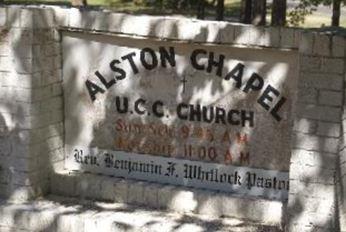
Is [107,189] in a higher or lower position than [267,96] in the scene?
lower

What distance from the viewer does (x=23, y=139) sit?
655cm

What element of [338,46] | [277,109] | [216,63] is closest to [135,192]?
[216,63]

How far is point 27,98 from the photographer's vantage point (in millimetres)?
6484

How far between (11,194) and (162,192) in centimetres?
131

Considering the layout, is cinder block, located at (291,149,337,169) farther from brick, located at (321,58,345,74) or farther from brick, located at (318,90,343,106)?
brick, located at (321,58,345,74)

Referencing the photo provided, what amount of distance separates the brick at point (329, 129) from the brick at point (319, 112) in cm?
4

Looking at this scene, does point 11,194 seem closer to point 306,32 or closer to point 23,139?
point 23,139

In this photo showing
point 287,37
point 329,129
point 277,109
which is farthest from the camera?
point 277,109

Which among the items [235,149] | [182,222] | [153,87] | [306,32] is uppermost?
[306,32]

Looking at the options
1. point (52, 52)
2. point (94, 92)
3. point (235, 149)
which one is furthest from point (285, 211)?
point (52, 52)

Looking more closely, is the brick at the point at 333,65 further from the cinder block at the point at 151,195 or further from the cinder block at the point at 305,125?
the cinder block at the point at 151,195

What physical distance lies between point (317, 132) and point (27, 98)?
2.40 meters

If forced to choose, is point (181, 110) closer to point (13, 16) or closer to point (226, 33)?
point (226, 33)

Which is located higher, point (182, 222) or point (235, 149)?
point (235, 149)
